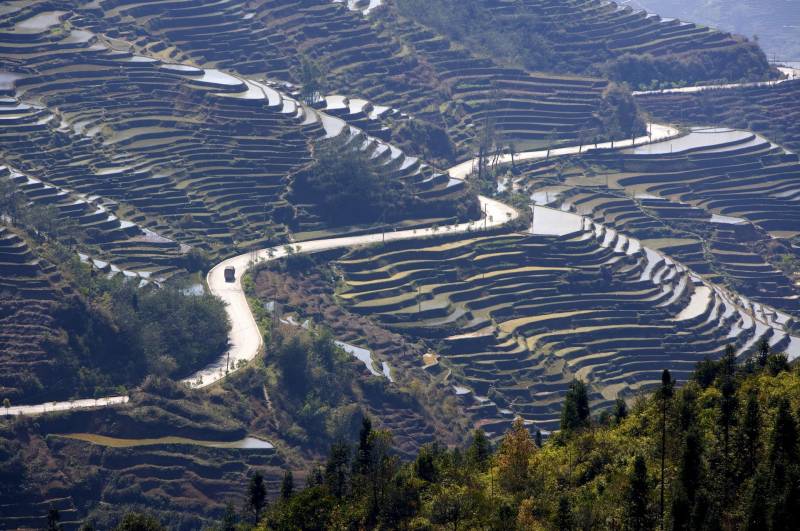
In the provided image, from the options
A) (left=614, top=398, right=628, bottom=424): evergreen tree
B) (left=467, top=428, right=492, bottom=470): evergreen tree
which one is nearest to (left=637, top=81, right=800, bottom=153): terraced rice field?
(left=614, top=398, right=628, bottom=424): evergreen tree

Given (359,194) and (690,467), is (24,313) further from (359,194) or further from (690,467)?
(690,467)

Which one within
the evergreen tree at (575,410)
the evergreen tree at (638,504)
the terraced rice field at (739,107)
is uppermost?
the terraced rice field at (739,107)

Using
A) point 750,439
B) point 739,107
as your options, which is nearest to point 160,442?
point 750,439

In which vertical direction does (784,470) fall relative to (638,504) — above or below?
above

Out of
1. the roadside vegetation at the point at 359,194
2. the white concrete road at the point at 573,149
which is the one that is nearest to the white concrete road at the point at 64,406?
the roadside vegetation at the point at 359,194

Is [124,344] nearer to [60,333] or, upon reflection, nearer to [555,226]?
[60,333]

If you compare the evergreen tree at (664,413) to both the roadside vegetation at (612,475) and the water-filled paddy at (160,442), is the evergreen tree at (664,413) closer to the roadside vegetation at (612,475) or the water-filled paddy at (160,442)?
the roadside vegetation at (612,475)

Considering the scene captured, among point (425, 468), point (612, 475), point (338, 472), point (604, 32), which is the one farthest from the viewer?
point (604, 32)
